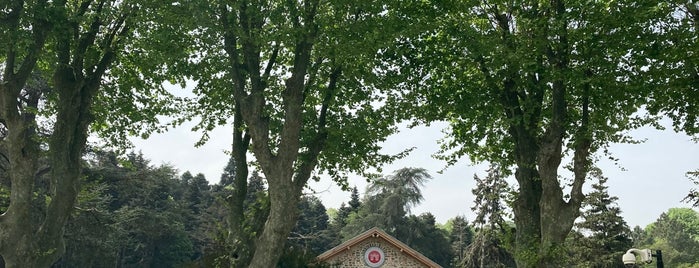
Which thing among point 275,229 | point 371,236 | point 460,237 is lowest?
point 275,229

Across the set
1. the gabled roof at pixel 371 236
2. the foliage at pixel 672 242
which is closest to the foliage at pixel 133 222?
the gabled roof at pixel 371 236

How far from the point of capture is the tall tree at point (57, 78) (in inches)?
531

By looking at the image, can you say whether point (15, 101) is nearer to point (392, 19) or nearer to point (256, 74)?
point (256, 74)

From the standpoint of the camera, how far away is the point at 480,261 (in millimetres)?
38031

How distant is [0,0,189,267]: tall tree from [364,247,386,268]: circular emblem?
59.5 ft

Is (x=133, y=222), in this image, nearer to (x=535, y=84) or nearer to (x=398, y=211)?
(x=398, y=211)

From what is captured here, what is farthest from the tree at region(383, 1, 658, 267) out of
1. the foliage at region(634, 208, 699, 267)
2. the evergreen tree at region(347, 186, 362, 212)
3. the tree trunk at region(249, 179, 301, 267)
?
the foliage at region(634, 208, 699, 267)

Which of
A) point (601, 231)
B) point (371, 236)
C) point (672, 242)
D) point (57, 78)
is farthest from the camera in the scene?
point (672, 242)

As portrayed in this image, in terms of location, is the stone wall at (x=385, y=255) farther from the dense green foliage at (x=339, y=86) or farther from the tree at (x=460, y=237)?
the tree at (x=460, y=237)

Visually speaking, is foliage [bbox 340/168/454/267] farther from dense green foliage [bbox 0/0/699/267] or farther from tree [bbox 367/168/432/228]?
dense green foliage [bbox 0/0/699/267]

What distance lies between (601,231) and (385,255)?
1611 cm

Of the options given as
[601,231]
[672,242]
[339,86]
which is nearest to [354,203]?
[601,231]

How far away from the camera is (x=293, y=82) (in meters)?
14.8

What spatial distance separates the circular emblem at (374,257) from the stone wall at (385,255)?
0.16m
